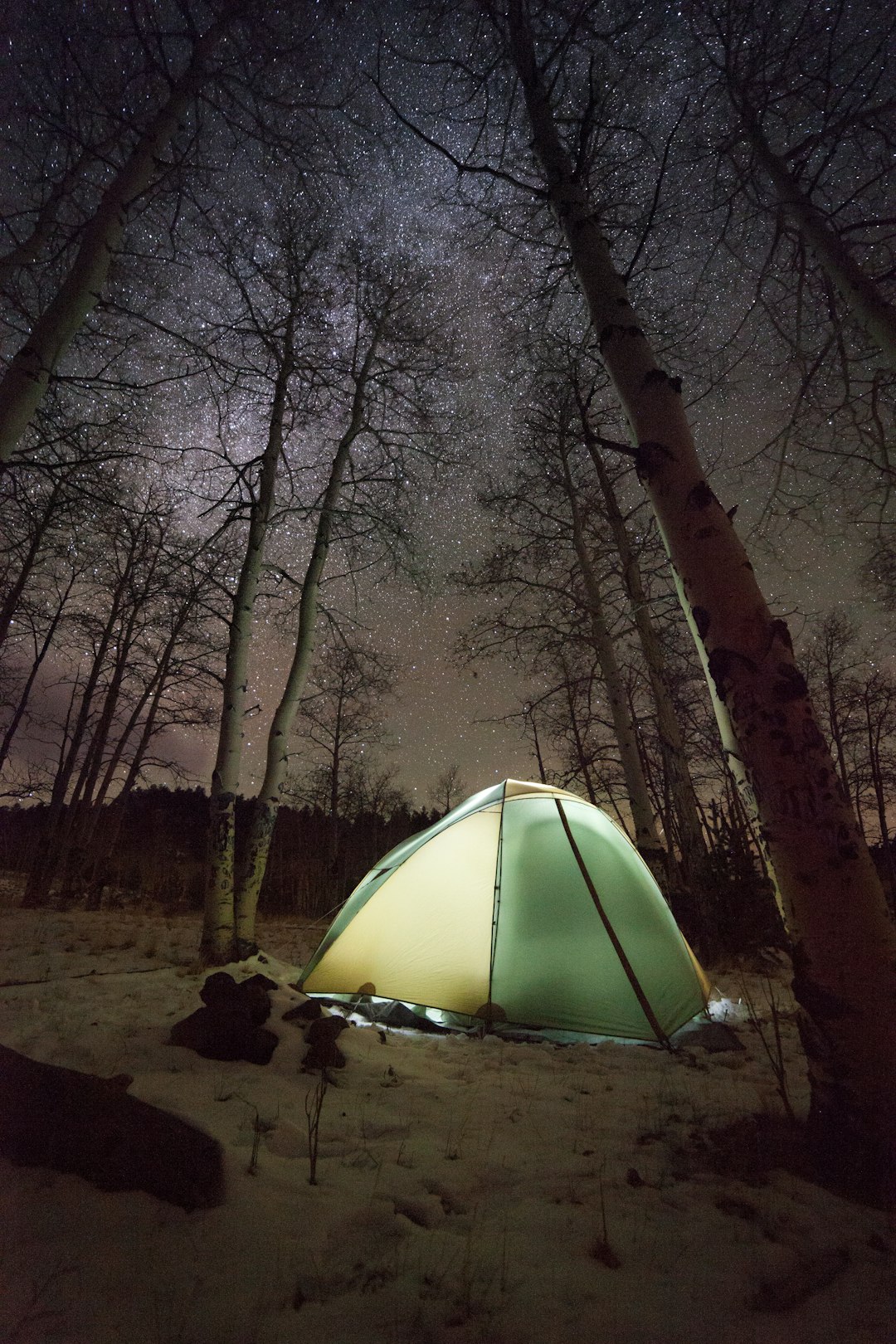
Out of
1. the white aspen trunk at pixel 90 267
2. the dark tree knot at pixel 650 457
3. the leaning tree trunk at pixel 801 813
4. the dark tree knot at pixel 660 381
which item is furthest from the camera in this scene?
the white aspen trunk at pixel 90 267

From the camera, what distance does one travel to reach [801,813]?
6.69ft

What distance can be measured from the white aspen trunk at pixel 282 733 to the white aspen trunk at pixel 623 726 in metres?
4.15

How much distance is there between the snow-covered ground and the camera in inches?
50.4

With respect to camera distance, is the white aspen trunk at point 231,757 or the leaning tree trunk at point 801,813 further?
the white aspen trunk at point 231,757

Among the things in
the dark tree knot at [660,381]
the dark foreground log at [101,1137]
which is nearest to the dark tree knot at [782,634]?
the dark tree knot at [660,381]

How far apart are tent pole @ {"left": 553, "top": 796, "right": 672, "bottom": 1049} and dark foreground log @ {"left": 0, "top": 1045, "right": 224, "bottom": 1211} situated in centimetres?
323

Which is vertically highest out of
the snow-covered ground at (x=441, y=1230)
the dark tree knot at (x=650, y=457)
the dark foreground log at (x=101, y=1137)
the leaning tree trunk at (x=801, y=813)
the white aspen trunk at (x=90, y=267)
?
the white aspen trunk at (x=90, y=267)

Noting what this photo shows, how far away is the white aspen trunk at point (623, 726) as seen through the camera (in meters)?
7.49

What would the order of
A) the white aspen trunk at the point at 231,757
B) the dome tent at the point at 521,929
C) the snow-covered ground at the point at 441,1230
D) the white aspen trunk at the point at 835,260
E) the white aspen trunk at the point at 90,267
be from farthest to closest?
1. the white aspen trunk at the point at 231,757
2. the white aspen trunk at the point at 835,260
3. the dome tent at the point at 521,929
4. the white aspen trunk at the point at 90,267
5. the snow-covered ground at the point at 441,1230

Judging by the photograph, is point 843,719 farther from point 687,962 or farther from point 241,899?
point 241,899

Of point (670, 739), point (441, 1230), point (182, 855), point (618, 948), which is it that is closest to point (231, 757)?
point (618, 948)

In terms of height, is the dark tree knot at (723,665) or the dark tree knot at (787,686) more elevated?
the dark tree knot at (723,665)

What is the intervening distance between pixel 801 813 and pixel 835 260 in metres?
5.58

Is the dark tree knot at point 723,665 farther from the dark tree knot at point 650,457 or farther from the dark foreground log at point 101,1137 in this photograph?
the dark foreground log at point 101,1137
